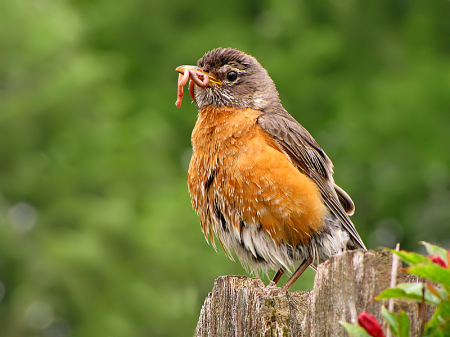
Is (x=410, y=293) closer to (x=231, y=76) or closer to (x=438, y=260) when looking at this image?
(x=438, y=260)

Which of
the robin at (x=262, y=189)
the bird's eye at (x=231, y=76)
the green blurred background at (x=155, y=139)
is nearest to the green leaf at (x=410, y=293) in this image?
the robin at (x=262, y=189)

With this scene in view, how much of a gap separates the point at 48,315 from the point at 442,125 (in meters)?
7.08

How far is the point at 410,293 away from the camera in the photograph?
64.0 inches

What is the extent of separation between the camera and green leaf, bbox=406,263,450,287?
61.2 inches

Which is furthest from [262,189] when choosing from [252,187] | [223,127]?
[223,127]

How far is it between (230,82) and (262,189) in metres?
1.30

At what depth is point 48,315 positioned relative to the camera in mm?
9508

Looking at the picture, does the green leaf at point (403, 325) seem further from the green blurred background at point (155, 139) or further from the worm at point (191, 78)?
the green blurred background at point (155, 139)

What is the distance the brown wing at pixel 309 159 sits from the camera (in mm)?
4082

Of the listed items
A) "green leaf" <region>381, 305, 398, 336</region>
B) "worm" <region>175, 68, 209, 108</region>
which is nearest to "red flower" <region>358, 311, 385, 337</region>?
"green leaf" <region>381, 305, 398, 336</region>

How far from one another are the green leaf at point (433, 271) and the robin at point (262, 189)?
6.99ft

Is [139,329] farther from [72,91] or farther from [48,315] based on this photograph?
[72,91]

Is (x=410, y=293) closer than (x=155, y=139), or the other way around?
(x=410, y=293)

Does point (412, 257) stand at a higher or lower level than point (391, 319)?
higher
